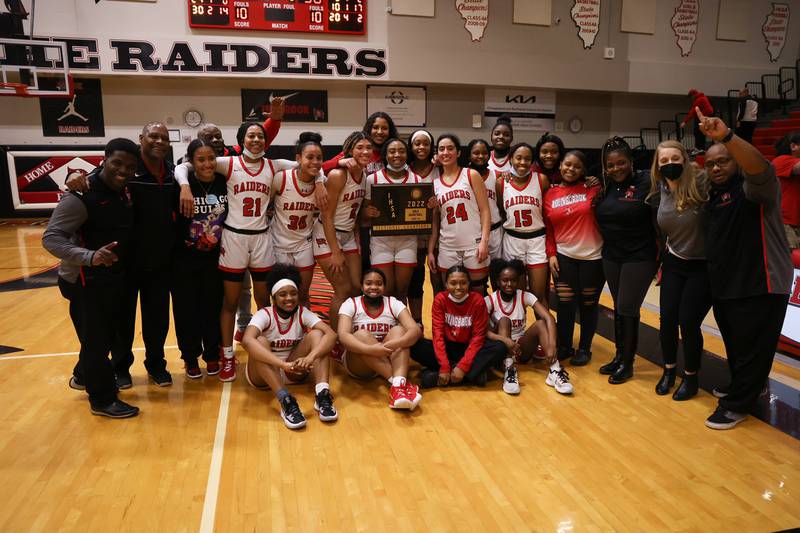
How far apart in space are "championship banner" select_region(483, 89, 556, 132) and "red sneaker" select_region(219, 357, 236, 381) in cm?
1126

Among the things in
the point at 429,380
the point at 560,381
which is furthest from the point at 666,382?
the point at 429,380

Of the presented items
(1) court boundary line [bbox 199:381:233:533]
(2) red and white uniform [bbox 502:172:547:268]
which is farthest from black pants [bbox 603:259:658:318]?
(1) court boundary line [bbox 199:381:233:533]

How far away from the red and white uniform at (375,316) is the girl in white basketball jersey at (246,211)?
0.69 meters

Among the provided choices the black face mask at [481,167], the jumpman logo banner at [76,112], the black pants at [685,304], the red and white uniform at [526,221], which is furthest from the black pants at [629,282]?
the jumpman logo banner at [76,112]

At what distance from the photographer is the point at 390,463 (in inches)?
115

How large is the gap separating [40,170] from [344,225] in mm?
10671

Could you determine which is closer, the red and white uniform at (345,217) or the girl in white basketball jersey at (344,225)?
the girl in white basketball jersey at (344,225)

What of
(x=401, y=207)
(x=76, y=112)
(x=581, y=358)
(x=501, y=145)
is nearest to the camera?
(x=401, y=207)

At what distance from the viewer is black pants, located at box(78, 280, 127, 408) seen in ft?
10.6

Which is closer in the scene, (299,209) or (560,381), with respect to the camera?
(560,381)

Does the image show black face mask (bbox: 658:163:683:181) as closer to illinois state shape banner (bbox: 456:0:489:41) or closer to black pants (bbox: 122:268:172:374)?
black pants (bbox: 122:268:172:374)

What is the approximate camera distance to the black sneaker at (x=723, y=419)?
3.29 meters

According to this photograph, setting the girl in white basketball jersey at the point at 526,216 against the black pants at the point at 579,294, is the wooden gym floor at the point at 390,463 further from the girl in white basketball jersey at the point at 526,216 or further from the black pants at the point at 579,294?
the girl in white basketball jersey at the point at 526,216

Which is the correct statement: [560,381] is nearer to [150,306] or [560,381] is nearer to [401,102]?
[150,306]
